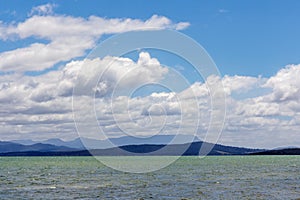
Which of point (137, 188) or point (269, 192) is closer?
point (269, 192)

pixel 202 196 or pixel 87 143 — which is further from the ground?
pixel 87 143

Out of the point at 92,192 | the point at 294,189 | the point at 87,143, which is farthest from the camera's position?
the point at 294,189

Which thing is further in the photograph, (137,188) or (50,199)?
(137,188)

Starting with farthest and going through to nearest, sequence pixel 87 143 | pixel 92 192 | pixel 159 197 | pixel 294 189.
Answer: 1. pixel 294 189
2. pixel 92 192
3. pixel 159 197
4. pixel 87 143

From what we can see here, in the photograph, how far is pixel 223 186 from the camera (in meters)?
72.9

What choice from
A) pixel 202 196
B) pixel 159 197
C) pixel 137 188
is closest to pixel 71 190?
pixel 137 188

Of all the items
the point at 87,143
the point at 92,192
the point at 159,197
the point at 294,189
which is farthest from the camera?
the point at 294,189

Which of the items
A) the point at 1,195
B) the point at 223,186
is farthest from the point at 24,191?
the point at 223,186

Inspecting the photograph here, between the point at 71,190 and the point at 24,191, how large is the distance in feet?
19.9

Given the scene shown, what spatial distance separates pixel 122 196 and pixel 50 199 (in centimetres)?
844

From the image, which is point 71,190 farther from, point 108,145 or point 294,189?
point 294,189

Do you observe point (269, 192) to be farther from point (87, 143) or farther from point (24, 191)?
point (24, 191)

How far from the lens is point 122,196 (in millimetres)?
59094

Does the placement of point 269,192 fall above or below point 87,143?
below
